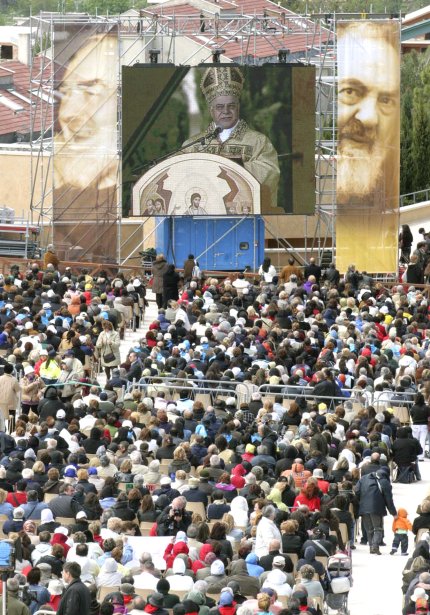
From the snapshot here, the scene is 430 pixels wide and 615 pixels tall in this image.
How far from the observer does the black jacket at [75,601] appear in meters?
17.9

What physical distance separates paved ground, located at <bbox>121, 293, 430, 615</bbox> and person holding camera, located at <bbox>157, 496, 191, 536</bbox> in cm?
201

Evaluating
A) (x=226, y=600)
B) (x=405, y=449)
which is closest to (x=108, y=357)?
(x=405, y=449)

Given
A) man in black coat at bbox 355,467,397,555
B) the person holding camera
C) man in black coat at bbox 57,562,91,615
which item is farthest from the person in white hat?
man in black coat at bbox 57,562,91,615

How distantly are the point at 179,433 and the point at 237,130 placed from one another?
1794 centimetres

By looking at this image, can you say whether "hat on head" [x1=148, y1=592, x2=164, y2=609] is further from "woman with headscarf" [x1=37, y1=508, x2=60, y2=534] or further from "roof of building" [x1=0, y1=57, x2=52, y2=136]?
"roof of building" [x1=0, y1=57, x2=52, y2=136]

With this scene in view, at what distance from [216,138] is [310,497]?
808 inches

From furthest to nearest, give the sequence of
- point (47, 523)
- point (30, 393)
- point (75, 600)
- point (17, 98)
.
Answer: point (17, 98), point (30, 393), point (47, 523), point (75, 600)

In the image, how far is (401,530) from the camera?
76.9 feet

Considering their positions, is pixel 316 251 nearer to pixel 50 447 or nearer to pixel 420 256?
pixel 420 256

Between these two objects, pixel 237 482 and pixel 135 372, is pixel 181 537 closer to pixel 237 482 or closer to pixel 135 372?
pixel 237 482

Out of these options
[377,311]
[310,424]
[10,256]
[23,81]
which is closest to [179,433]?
[310,424]

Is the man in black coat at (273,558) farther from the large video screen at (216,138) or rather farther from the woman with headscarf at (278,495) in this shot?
the large video screen at (216,138)

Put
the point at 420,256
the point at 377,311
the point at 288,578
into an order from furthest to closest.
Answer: the point at 420,256 → the point at 377,311 → the point at 288,578

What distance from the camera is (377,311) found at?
111 ft
